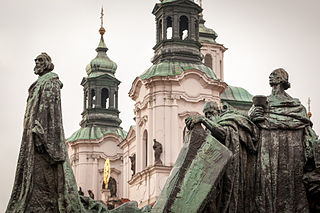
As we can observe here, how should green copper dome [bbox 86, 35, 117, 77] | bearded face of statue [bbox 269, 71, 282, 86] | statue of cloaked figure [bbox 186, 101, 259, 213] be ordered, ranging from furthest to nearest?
green copper dome [bbox 86, 35, 117, 77], bearded face of statue [bbox 269, 71, 282, 86], statue of cloaked figure [bbox 186, 101, 259, 213]

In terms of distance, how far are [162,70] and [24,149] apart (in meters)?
35.1

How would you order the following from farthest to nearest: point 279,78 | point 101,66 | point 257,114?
point 101,66
point 279,78
point 257,114

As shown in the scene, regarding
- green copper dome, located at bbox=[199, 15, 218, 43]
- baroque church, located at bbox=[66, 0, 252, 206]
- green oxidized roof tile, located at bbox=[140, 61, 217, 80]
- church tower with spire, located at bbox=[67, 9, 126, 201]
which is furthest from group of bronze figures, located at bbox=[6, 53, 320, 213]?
green copper dome, located at bbox=[199, 15, 218, 43]

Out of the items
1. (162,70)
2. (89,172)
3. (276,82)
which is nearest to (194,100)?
(162,70)

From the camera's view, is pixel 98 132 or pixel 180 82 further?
pixel 98 132

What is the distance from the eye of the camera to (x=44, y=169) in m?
8.97

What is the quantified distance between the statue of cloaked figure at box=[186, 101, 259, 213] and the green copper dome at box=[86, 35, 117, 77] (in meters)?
49.8

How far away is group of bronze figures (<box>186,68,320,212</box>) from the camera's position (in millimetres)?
9562

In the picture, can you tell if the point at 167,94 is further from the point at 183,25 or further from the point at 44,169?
the point at 44,169

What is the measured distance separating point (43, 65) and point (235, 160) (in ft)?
8.07

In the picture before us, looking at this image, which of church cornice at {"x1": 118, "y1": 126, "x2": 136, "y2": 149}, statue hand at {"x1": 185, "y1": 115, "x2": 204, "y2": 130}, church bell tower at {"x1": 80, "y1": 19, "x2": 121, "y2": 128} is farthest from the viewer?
church bell tower at {"x1": 80, "y1": 19, "x2": 121, "y2": 128}

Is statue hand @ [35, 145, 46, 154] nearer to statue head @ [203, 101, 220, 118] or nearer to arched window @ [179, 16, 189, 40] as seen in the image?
statue head @ [203, 101, 220, 118]

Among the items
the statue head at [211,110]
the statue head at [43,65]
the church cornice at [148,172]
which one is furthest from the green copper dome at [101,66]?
the statue head at [43,65]

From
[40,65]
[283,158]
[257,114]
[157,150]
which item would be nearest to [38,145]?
[40,65]
